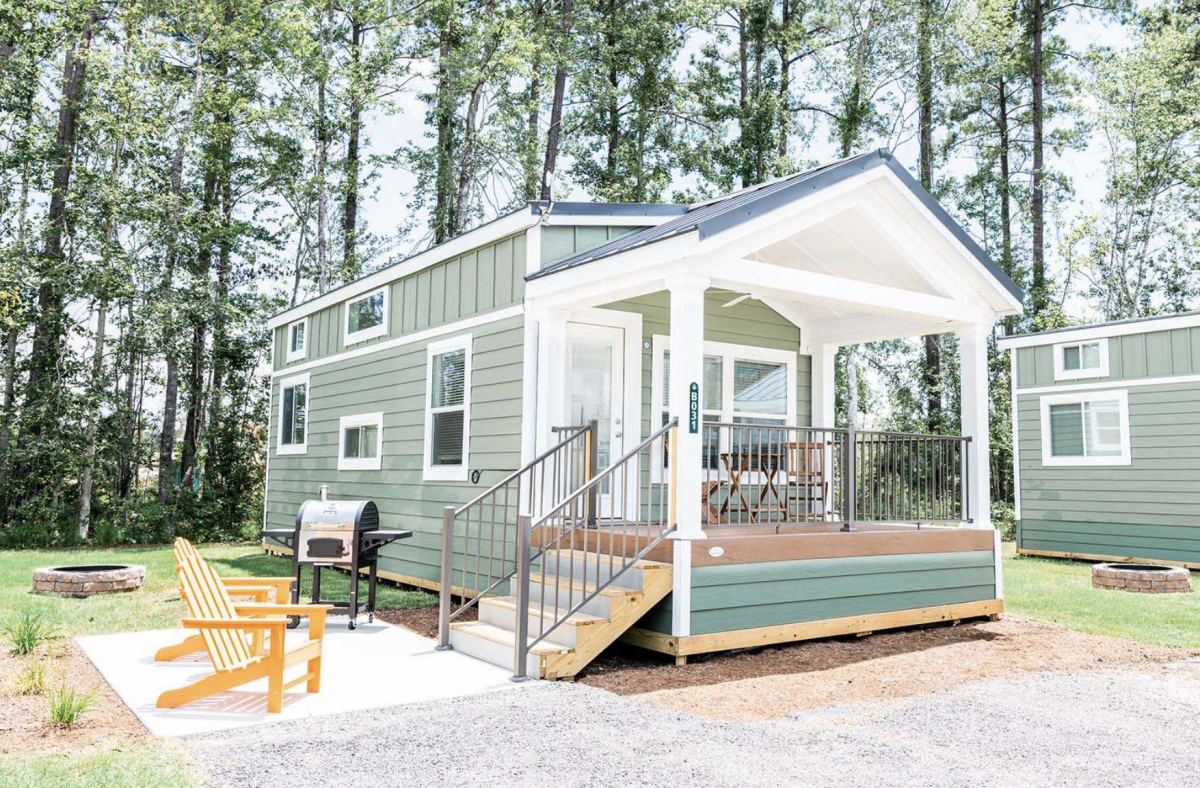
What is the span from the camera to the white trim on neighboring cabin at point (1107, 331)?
1187cm

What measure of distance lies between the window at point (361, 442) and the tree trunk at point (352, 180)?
349 inches

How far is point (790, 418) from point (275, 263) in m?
14.1

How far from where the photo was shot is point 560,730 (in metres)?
4.17

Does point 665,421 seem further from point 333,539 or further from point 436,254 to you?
point 333,539

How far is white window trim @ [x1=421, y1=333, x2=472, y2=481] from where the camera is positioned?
8.18 metres

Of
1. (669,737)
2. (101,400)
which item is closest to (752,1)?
(101,400)

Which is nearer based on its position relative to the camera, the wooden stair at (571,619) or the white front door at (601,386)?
the wooden stair at (571,619)

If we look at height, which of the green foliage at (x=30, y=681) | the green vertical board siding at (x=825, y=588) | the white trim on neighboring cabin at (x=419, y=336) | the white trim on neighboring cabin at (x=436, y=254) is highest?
the white trim on neighboring cabin at (x=436, y=254)

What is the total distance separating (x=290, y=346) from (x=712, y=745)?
399 inches

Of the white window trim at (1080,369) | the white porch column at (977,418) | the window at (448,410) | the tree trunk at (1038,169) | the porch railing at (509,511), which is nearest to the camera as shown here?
the porch railing at (509,511)

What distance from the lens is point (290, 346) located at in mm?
12562

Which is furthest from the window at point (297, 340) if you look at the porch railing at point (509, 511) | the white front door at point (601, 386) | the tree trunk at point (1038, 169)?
the tree trunk at point (1038, 169)

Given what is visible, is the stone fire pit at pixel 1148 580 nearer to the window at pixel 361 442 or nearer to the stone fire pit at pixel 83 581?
the window at pixel 361 442

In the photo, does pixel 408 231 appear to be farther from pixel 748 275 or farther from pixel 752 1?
pixel 748 275
